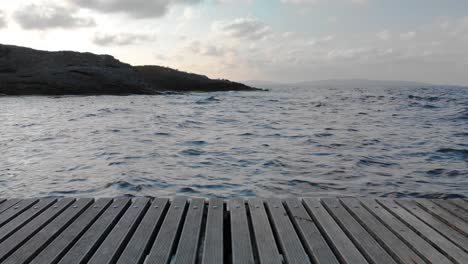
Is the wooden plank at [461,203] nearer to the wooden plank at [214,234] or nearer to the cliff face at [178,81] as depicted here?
the wooden plank at [214,234]

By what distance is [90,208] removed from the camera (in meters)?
5.32

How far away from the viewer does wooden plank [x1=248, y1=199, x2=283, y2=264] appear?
12.8ft

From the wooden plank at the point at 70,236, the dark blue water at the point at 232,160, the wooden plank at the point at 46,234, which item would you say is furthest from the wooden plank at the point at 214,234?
the dark blue water at the point at 232,160

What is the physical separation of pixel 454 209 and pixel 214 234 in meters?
3.38

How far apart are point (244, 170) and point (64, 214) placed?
6388 millimetres

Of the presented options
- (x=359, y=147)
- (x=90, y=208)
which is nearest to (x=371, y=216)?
(x=90, y=208)

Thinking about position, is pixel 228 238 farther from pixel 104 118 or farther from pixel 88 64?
pixel 88 64

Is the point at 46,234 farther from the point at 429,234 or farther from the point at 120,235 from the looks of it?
the point at 429,234

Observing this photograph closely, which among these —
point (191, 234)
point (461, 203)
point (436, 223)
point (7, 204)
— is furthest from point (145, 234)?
point (461, 203)

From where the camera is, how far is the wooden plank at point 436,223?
4.39 m

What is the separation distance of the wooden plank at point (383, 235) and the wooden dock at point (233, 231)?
0.01 metres

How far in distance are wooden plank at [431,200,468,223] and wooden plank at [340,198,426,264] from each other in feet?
3.82

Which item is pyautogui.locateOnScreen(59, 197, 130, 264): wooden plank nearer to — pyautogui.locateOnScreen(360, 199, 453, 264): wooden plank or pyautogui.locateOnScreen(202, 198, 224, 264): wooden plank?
pyautogui.locateOnScreen(202, 198, 224, 264): wooden plank

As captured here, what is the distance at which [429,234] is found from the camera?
178 inches
